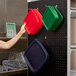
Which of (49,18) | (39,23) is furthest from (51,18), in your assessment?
(39,23)

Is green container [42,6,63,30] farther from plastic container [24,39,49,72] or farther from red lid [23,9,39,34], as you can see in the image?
plastic container [24,39,49,72]

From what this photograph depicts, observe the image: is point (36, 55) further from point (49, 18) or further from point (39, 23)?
point (49, 18)

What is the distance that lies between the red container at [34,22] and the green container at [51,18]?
3.7 inches

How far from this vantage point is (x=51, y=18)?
2.31 metres

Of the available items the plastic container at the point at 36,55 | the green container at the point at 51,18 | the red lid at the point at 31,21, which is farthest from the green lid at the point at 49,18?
the plastic container at the point at 36,55

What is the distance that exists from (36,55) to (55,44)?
1.06ft

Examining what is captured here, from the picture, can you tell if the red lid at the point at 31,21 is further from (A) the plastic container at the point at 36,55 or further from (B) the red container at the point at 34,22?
(A) the plastic container at the point at 36,55

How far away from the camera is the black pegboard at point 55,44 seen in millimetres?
2336

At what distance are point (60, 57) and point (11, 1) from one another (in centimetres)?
152

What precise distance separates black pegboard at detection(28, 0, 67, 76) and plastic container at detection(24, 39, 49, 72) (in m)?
0.13

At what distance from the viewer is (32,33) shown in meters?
2.61

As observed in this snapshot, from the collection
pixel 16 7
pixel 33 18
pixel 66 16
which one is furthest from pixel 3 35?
pixel 66 16

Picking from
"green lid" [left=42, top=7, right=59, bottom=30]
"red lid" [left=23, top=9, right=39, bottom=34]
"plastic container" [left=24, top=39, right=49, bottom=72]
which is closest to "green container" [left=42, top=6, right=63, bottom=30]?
"green lid" [left=42, top=7, right=59, bottom=30]

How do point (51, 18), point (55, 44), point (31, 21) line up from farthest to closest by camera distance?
point (31, 21)
point (55, 44)
point (51, 18)
